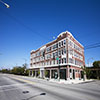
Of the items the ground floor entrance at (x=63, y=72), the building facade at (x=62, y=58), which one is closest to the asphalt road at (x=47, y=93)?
the building facade at (x=62, y=58)

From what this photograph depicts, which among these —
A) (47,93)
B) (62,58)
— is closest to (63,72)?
(62,58)

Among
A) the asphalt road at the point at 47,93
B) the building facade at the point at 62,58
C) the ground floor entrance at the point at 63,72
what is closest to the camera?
the asphalt road at the point at 47,93

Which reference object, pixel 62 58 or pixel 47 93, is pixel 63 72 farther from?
pixel 47 93

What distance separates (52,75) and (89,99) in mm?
33138

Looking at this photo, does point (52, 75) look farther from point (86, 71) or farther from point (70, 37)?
point (70, 37)

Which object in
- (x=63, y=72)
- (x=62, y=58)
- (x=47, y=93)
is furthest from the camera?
(x=63, y=72)

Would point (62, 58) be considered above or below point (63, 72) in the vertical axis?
above

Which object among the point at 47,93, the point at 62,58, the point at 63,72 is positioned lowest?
the point at 47,93

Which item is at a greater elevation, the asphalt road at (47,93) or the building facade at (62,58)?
the building facade at (62,58)

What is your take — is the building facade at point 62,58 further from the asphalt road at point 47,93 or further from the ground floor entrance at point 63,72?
the asphalt road at point 47,93

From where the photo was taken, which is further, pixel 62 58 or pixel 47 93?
pixel 62 58

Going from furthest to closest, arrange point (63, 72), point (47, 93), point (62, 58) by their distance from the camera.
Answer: point (63, 72), point (62, 58), point (47, 93)

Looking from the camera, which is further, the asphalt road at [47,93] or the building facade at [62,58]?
the building facade at [62,58]

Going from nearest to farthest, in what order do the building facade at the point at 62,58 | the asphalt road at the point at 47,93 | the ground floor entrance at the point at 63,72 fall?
the asphalt road at the point at 47,93
the ground floor entrance at the point at 63,72
the building facade at the point at 62,58
